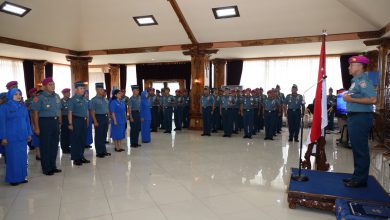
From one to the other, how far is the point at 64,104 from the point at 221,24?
4.71 meters

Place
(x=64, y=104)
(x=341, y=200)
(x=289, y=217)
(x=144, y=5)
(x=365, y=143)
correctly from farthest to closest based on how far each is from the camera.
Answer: (x=144, y=5)
(x=64, y=104)
(x=365, y=143)
(x=289, y=217)
(x=341, y=200)

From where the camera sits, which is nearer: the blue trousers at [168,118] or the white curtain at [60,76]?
the blue trousers at [168,118]

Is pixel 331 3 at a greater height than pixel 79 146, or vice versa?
pixel 331 3

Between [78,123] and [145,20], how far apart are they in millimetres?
4486

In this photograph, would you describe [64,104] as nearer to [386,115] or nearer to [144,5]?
[144,5]

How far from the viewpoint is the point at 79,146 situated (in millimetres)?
4875

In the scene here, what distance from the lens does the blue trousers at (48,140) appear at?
4.05m

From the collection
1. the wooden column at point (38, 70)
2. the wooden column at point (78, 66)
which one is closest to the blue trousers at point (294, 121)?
the wooden column at point (78, 66)

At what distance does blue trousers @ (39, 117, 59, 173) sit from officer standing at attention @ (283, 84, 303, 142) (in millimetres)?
5735

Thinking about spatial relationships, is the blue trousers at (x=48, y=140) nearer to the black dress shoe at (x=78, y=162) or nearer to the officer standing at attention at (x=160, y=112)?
the black dress shoe at (x=78, y=162)

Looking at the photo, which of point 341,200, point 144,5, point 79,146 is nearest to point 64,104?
point 79,146

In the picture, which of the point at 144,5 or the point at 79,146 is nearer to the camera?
the point at 79,146

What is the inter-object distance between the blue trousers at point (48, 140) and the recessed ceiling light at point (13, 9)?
4.42 metres

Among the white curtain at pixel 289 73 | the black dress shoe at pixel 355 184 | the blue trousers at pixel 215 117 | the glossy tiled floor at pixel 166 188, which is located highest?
the white curtain at pixel 289 73
